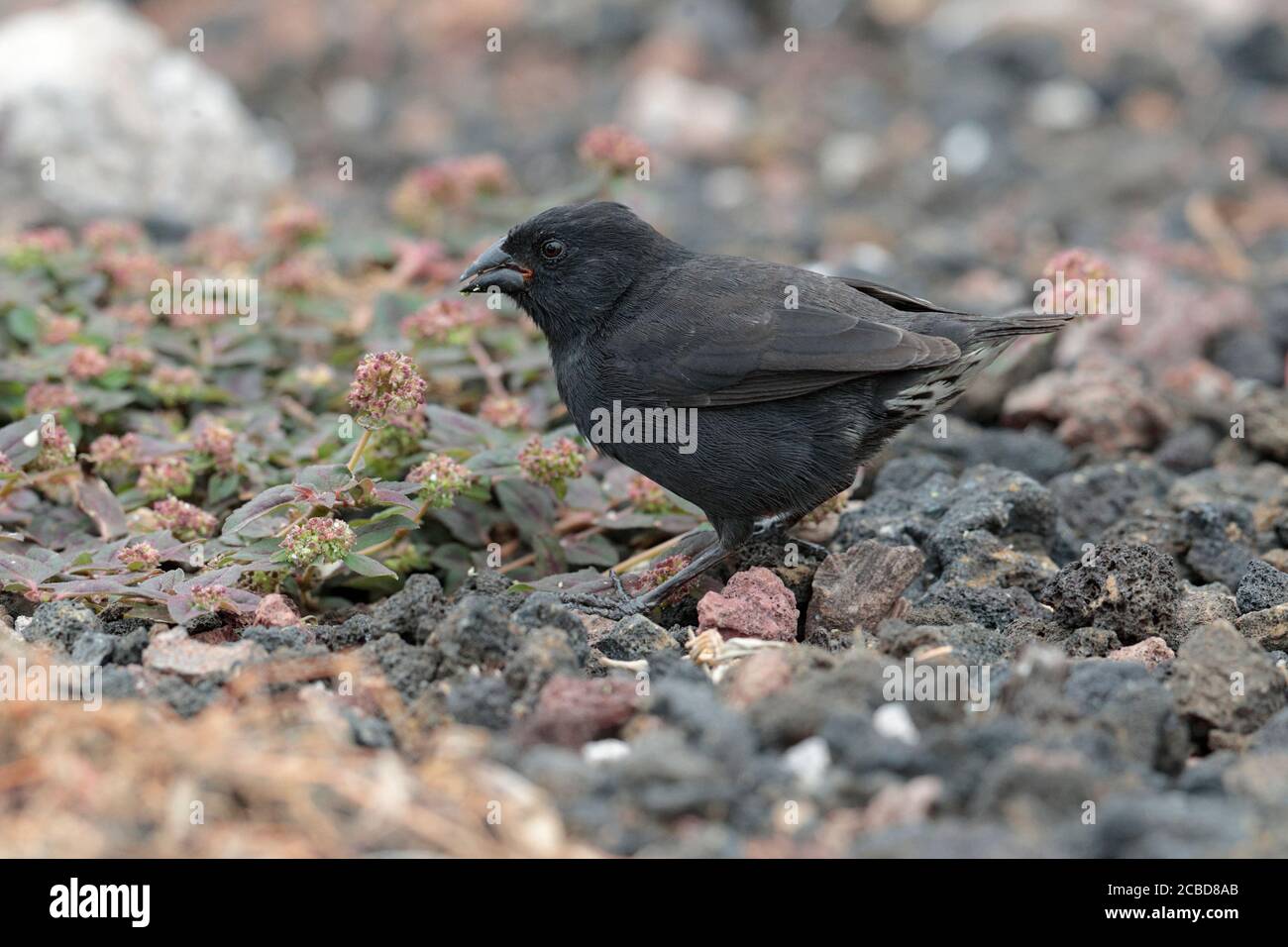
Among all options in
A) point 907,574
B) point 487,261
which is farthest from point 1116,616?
point 487,261

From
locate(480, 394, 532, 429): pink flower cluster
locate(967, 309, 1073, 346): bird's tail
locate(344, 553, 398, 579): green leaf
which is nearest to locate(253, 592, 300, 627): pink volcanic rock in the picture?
locate(344, 553, 398, 579): green leaf

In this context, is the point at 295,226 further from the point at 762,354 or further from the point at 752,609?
the point at 752,609

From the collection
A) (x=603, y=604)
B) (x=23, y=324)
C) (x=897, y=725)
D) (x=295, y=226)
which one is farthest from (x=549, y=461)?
(x=23, y=324)

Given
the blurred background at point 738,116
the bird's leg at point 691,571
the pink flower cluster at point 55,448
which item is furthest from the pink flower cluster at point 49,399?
the blurred background at point 738,116

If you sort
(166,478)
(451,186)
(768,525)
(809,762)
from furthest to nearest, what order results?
(451,186) < (768,525) < (166,478) < (809,762)

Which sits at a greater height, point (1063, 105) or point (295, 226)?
point (1063, 105)

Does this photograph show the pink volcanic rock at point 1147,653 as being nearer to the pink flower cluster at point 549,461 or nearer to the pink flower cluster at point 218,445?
the pink flower cluster at point 549,461
